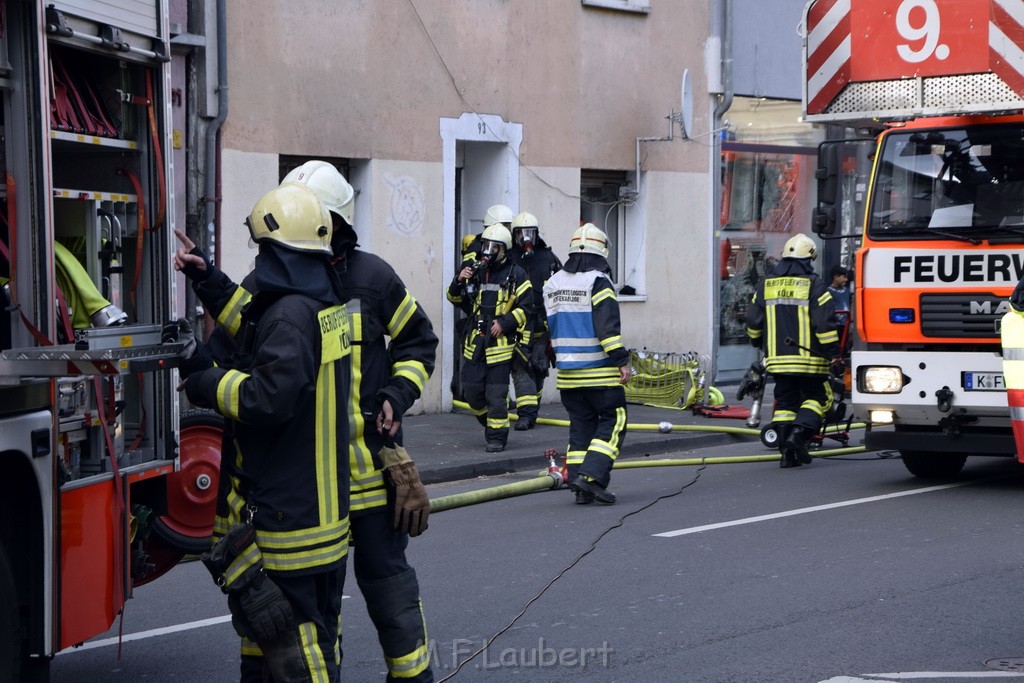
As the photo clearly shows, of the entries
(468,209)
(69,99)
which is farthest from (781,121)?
(69,99)

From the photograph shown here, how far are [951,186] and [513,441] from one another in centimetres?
477

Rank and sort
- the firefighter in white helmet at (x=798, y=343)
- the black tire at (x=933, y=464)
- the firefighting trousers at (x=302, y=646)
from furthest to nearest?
1. the firefighter in white helmet at (x=798, y=343)
2. the black tire at (x=933, y=464)
3. the firefighting trousers at (x=302, y=646)

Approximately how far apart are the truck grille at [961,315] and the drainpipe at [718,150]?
8016 millimetres

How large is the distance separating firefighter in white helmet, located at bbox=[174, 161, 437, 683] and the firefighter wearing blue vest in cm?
448

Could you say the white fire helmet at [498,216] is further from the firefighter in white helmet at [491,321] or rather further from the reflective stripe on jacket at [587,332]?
the reflective stripe on jacket at [587,332]

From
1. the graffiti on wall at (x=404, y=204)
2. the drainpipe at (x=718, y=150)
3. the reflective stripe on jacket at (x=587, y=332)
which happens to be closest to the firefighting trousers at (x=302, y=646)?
the reflective stripe on jacket at (x=587, y=332)

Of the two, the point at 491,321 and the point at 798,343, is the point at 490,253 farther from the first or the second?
the point at 798,343

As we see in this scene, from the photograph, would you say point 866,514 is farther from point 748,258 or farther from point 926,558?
point 748,258

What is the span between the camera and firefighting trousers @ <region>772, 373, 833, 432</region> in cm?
1155

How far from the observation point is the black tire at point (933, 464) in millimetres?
10672

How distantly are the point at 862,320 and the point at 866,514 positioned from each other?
5.13 feet

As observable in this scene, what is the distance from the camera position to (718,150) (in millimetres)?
18000

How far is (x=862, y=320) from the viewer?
33.2 ft

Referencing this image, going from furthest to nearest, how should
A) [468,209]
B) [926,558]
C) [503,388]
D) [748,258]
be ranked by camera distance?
[748,258]
[468,209]
[503,388]
[926,558]
